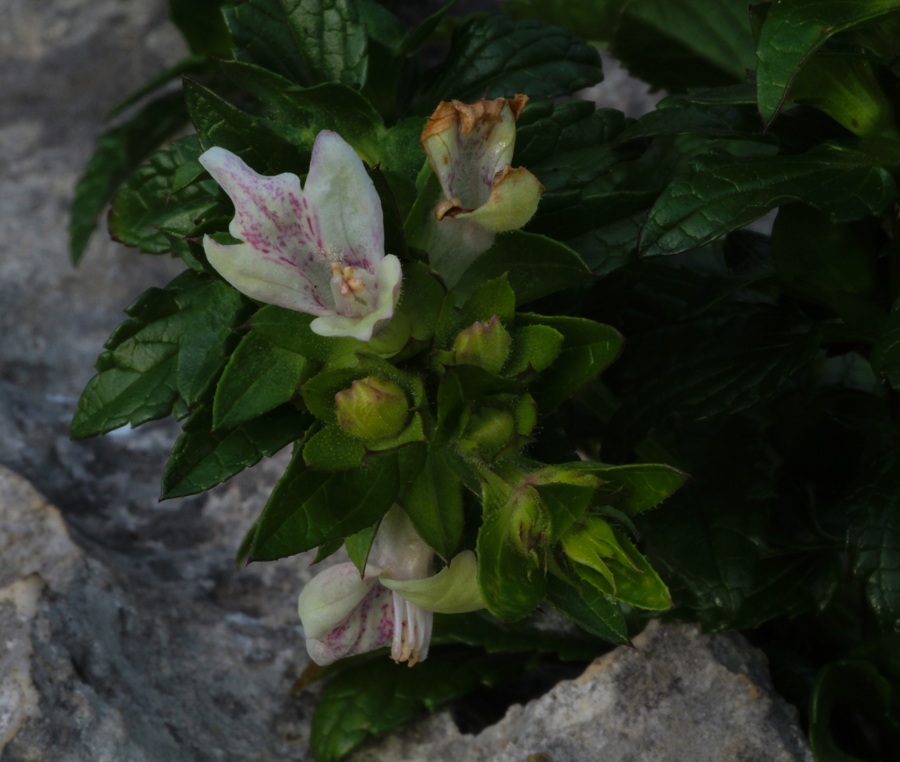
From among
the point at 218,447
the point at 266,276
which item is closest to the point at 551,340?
the point at 266,276

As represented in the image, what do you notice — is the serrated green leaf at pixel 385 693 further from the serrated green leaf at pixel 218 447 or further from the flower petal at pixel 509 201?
the flower petal at pixel 509 201

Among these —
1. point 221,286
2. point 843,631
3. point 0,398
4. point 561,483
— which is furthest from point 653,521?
point 0,398

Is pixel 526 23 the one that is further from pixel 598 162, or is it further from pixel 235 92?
pixel 235 92

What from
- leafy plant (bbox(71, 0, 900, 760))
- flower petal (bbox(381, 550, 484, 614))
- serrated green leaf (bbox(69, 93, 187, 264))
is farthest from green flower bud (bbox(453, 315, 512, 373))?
serrated green leaf (bbox(69, 93, 187, 264))

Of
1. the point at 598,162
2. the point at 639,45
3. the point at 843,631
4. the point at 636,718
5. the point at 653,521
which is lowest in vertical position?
the point at 843,631

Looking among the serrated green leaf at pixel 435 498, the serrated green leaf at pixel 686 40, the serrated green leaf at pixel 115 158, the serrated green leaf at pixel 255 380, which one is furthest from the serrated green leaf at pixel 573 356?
the serrated green leaf at pixel 115 158
